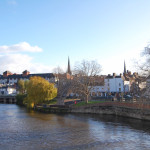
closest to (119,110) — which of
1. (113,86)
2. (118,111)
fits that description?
(118,111)

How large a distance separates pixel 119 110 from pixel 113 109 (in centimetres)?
227

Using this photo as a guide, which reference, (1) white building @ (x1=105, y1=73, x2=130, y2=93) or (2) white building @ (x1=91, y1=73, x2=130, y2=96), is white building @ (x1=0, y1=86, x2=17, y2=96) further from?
(1) white building @ (x1=105, y1=73, x2=130, y2=93)

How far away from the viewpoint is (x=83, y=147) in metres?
19.9

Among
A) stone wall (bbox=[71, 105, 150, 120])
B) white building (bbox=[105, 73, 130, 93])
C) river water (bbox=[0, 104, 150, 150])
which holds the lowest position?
river water (bbox=[0, 104, 150, 150])

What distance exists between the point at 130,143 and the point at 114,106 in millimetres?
25177

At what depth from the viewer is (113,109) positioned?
4653 cm

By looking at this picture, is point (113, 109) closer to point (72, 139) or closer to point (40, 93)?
point (40, 93)

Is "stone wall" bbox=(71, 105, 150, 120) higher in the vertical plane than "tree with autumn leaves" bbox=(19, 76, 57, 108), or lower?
lower

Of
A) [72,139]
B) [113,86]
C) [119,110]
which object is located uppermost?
[113,86]

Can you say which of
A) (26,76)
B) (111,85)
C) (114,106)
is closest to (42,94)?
(114,106)

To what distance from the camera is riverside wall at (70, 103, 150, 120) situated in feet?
120

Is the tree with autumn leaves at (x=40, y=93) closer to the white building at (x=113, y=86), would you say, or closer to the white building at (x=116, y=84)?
the white building at (x=113, y=86)

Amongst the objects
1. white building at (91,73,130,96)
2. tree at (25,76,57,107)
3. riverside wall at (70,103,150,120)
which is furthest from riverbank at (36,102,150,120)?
white building at (91,73,130,96)

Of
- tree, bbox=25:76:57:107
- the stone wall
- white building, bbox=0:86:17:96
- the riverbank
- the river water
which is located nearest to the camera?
the river water
